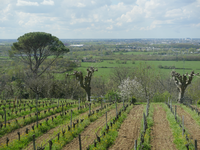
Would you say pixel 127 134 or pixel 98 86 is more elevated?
pixel 127 134

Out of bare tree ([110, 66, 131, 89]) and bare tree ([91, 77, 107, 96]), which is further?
bare tree ([110, 66, 131, 89])

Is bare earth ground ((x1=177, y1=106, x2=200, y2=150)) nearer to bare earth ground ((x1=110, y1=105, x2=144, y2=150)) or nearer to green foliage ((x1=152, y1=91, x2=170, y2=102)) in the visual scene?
bare earth ground ((x1=110, y1=105, x2=144, y2=150))

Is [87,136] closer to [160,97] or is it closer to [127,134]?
[127,134]

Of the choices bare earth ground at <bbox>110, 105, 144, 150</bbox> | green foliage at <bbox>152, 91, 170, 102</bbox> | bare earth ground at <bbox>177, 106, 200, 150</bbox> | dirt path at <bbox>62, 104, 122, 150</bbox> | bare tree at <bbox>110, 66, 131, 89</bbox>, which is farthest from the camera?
bare tree at <bbox>110, 66, 131, 89</bbox>

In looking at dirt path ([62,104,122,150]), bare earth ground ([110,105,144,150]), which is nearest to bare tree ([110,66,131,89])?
bare earth ground ([110,105,144,150])

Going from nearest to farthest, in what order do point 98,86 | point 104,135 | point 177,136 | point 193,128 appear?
1. point 104,135
2. point 177,136
3. point 193,128
4. point 98,86

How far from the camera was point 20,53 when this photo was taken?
99.1ft

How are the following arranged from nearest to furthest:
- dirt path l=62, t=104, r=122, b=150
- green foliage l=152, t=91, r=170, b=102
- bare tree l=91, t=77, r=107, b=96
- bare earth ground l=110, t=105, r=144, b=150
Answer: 1. bare earth ground l=110, t=105, r=144, b=150
2. dirt path l=62, t=104, r=122, b=150
3. green foliage l=152, t=91, r=170, b=102
4. bare tree l=91, t=77, r=107, b=96

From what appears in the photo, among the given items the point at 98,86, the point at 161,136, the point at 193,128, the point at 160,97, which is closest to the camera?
the point at 161,136

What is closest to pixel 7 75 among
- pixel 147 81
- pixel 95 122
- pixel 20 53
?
pixel 20 53

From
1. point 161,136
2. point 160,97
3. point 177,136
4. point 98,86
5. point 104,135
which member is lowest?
point 98,86

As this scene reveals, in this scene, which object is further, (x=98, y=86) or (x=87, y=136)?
(x=98, y=86)

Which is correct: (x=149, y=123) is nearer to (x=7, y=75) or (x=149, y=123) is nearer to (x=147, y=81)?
(x=147, y=81)

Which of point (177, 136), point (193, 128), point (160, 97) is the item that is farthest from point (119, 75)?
point (177, 136)
